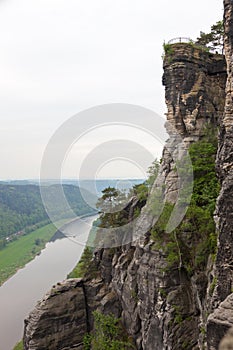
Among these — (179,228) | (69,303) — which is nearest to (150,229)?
(179,228)

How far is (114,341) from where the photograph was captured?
55.3ft

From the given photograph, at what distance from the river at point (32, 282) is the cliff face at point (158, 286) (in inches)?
326

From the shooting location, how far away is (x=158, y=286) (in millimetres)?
13922

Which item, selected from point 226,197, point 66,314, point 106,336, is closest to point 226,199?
point 226,197

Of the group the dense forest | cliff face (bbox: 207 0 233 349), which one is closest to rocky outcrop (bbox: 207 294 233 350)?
cliff face (bbox: 207 0 233 349)

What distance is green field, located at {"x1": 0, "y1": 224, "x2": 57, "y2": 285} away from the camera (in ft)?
184

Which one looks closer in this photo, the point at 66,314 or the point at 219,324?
the point at 219,324

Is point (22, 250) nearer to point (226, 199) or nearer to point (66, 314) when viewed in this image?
point (66, 314)

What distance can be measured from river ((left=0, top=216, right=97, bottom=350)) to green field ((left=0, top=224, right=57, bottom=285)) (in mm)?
1761

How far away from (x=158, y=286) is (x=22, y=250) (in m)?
60.6

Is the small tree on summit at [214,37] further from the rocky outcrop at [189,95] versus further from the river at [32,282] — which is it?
the river at [32,282]

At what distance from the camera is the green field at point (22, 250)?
56.2m

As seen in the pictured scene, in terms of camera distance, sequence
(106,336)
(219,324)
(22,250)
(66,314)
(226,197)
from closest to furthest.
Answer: (219,324) → (226,197) → (106,336) → (66,314) → (22,250)

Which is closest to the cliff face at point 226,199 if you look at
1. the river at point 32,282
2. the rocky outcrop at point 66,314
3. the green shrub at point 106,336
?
the green shrub at point 106,336
